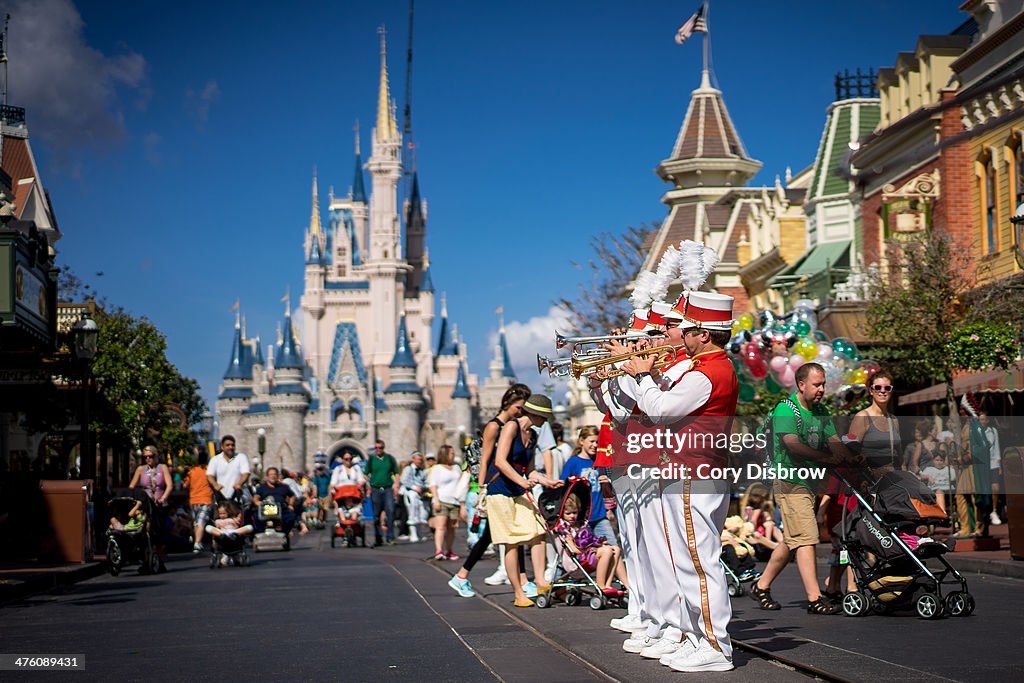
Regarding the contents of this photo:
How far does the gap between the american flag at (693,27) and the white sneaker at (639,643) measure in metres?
44.5

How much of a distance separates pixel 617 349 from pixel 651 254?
46573 mm

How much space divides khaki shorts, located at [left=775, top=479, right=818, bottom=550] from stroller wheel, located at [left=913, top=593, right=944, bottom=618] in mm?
782

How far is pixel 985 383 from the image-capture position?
20297 millimetres

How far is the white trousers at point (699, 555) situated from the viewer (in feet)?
24.7

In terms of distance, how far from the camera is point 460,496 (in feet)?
69.4

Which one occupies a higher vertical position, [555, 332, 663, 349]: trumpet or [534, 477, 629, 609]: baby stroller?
[555, 332, 663, 349]: trumpet

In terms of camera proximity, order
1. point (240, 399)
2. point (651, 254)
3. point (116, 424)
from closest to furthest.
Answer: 1. point (116, 424)
2. point (651, 254)
3. point (240, 399)

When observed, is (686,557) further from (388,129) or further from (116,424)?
(388,129)

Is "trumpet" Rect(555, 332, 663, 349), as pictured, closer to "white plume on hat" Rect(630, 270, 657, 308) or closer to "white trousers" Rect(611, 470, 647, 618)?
"white plume on hat" Rect(630, 270, 657, 308)

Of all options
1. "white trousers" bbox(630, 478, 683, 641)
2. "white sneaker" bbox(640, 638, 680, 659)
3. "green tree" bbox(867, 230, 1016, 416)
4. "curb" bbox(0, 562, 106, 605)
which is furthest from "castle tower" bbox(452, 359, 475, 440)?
"white sneaker" bbox(640, 638, 680, 659)

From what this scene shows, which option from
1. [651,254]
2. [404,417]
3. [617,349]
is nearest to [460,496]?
[617,349]

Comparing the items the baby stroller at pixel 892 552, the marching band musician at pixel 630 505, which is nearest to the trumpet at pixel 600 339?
the marching band musician at pixel 630 505

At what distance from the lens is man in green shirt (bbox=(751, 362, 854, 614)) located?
9.75 m

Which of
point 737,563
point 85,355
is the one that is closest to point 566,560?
point 737,563
